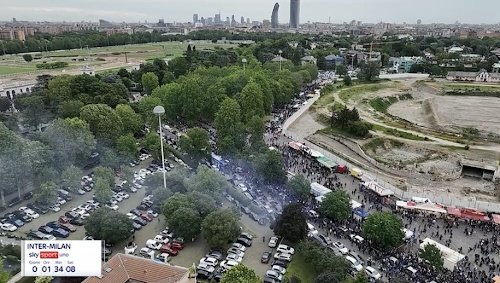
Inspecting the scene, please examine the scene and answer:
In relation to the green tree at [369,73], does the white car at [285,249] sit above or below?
below

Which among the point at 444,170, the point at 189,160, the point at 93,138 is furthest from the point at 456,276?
the point at 93,138

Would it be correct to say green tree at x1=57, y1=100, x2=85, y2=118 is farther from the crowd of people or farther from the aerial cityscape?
the crowd of people

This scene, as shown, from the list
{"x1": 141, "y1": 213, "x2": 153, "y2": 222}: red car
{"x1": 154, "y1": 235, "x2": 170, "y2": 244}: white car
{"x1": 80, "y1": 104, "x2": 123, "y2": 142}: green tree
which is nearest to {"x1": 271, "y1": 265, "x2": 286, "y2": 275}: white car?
{"x1": 154, "y1": 235, "x2": 170, "y2": 244}: white car

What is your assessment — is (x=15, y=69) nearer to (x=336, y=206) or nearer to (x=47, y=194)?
(x=47, y=194)

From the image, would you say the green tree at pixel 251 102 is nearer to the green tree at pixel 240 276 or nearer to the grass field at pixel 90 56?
the green tree at pixel 240 276

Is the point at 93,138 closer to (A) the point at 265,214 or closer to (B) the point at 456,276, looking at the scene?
(A) the point at 265,214
